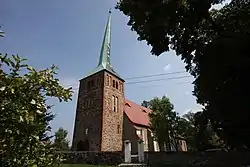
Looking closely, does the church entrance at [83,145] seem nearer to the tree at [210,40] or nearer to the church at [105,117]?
the church at [105,117]

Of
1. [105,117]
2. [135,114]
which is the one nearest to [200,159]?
[105,117]

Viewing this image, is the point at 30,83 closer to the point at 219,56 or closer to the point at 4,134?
the point at 4,134

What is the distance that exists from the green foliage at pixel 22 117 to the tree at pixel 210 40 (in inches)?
444

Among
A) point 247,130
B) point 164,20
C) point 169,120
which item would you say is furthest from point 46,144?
point 169,120

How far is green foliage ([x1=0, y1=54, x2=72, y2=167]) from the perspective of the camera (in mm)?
2643

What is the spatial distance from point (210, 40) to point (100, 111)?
23.0 metres

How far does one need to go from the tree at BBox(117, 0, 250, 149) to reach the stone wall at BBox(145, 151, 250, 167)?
2.42 metres

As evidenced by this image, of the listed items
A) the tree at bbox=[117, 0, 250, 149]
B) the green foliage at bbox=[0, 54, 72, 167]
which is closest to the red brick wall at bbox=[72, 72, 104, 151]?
the tree at bbox=[117, 0, 250, 149]

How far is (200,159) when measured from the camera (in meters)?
17.8

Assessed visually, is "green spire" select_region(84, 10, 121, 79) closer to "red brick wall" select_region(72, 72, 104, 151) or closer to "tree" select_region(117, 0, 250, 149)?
"red brick wall" select_region(72, 72, 104, 151)

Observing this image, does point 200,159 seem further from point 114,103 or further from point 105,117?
point 114,103

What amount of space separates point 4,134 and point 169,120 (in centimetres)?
3718

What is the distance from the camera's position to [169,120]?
38.3m

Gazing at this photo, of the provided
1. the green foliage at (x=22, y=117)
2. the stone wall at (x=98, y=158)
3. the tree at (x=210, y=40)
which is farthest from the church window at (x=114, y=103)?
the green foliage at (x=22, y=117)
